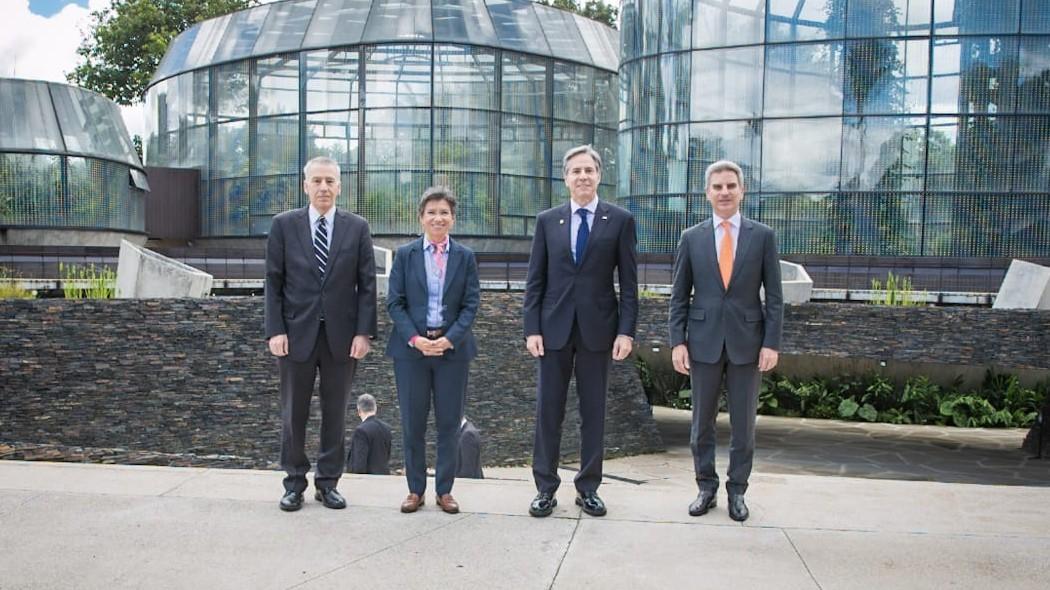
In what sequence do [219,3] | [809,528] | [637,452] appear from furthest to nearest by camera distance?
[219,3]
[637,452]
[809,528]

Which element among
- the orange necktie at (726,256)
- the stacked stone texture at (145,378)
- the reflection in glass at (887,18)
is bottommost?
the stacked stone texture at (145,378)

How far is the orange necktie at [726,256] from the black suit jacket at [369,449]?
4389 mm

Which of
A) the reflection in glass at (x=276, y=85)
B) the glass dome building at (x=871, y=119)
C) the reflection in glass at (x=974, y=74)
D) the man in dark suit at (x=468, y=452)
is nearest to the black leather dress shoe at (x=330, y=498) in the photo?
the man in dark suit at (x=468, y=452)

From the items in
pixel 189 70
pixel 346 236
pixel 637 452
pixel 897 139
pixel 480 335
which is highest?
pixel 189 70

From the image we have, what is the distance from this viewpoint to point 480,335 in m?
15.6

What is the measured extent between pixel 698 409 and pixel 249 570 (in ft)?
8.47

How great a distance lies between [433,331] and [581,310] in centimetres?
83

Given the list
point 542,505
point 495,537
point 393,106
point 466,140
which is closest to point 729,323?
point 542,505

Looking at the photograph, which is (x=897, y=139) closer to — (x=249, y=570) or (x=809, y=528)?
(x=809, y=528)

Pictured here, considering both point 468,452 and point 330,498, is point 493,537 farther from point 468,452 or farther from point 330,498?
point 468,452

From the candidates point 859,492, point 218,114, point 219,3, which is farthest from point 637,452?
point 219,3

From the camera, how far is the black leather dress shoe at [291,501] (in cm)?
548

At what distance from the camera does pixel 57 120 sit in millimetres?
28719

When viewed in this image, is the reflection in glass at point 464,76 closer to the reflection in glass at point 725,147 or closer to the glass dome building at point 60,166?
the reflection in glass at point 725,147
